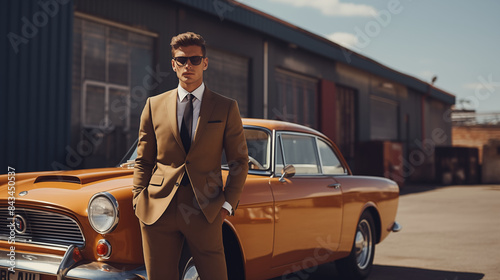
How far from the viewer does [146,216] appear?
9.70 feet

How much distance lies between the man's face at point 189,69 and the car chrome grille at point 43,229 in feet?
4.00

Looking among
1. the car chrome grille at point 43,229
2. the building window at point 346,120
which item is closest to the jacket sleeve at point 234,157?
the car chrome grille at point 43,229

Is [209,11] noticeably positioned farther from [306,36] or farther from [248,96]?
[306,36]

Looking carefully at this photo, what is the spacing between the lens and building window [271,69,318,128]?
16906mm

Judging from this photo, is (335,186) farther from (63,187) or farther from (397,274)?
(63,187)

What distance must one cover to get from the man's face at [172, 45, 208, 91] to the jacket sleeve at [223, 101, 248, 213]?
25 centimetres

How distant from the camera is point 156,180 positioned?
3.01 meters

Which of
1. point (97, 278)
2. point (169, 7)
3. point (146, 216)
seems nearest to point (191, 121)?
point (146, 216)

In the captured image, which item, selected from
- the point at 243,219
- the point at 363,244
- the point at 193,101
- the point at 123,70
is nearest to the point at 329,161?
the point at 363,244

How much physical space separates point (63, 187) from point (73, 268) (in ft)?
2.18

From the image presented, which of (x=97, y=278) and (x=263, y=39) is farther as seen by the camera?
(x=263, y=39)

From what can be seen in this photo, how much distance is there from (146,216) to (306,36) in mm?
15446

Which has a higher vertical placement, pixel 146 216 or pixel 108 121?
pixel 108 121

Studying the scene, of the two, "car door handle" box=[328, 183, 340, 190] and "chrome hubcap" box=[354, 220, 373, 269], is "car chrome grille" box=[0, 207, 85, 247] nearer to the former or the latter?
"car door handle" box=[328, 183, 340, 190]
